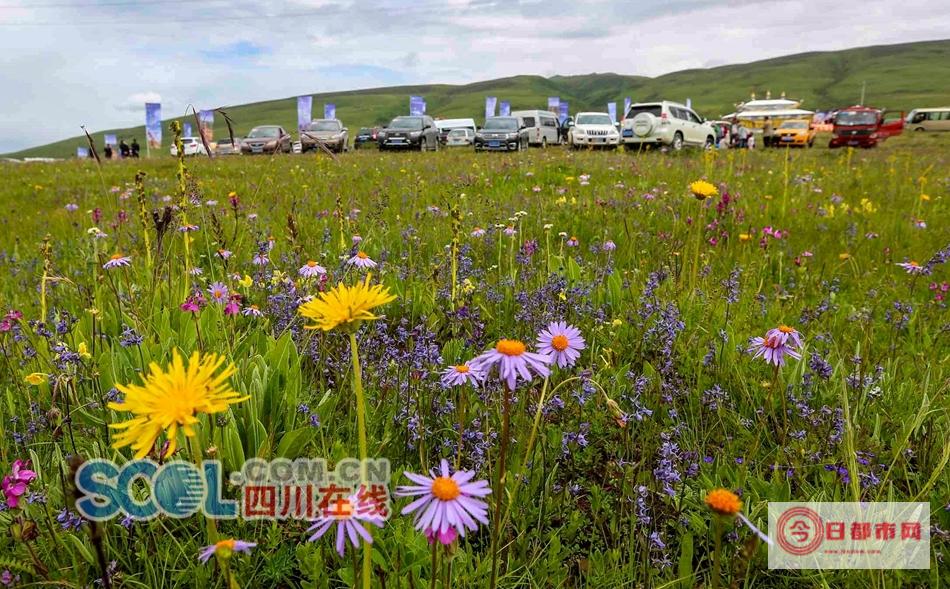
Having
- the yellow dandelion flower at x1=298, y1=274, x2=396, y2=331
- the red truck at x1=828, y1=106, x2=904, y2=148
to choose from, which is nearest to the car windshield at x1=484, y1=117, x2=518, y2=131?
the red truck at x1=828, y1=106, x2=904, y2=148

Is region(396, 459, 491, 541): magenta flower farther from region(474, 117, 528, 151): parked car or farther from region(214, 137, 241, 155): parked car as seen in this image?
region(474, 117, 528, 151): parked car

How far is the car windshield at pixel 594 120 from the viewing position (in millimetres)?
26516

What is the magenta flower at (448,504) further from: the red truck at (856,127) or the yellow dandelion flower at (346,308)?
the red truck at (856,127)

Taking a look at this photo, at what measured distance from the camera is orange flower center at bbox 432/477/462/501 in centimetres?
101

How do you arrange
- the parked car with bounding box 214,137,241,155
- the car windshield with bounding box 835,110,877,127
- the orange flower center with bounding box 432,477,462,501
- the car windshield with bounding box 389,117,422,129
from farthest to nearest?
the car windshield with bounding box 835,110,877,127
the car windshield with bounding box 389,117,422,129
the parked car with bounding box 214,137,241,155
the orange flower center with bounding box 432,477,462,501

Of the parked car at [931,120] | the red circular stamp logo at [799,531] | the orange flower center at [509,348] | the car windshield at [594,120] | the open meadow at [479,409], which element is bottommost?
the red circular stamp logo at [799,531]

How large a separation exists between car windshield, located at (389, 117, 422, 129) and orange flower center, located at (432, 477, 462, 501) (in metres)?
27.4

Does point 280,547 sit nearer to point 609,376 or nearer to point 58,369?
point 58,369

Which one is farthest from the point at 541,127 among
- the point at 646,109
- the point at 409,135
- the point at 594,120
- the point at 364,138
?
the point at 364,138

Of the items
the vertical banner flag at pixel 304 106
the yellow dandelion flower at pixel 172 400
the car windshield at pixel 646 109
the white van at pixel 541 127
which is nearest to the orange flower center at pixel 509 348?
the yellow dandelion flower at pixel 172 400

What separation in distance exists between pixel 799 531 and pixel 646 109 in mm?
24566

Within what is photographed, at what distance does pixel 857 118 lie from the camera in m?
30.0

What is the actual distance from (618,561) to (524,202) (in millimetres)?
4925

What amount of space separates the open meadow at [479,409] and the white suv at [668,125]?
59.0 feet
